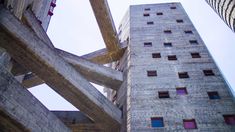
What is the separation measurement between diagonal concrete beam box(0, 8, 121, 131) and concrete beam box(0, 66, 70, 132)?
5.85ft

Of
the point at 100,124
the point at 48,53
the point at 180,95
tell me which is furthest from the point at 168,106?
the point at 48,53

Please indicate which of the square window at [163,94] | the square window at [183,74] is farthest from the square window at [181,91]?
the square window at [183,74]

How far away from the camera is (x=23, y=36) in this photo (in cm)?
802

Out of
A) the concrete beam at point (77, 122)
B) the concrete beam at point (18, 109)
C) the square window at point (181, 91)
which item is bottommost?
the concrete beam at point (77, 122)

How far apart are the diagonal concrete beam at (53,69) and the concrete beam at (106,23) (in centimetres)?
476

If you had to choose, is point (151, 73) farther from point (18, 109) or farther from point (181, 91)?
point (18, 109)

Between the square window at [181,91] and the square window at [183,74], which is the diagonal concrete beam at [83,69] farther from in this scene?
the square window at [181,91]

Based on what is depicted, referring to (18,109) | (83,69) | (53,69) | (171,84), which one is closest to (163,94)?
(171,84)

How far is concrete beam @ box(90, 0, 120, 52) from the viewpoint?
12895mm

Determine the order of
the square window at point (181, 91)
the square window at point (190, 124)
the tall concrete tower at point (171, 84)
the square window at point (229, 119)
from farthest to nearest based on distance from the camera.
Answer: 1. the square window at point (181, 91)
2. the tall concrete tower at point (171, 84)
3. the square window at point (229, 119)
4. the square window at point (190, 124)

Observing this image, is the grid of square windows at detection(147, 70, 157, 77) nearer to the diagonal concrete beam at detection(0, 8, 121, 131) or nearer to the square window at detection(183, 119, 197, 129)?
the diagonal concrete beam at detection(0, 8, 121, 131)

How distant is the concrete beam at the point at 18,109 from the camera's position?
6340mm

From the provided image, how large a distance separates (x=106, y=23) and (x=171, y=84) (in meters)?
5.30

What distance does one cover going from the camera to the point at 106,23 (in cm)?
1388
